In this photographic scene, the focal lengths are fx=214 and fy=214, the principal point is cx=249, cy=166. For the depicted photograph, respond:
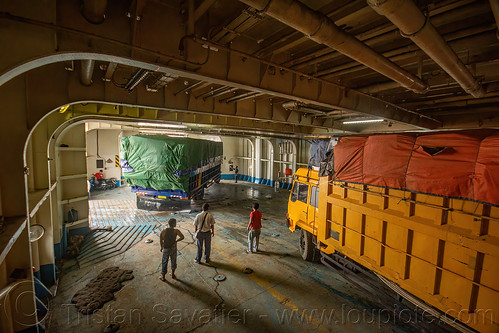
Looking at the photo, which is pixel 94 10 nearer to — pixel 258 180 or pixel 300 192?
pixel 300 192

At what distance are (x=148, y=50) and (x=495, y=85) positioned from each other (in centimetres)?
839

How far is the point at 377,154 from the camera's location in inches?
164

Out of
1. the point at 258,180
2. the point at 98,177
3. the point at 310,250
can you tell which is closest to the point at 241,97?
the point at 310,250

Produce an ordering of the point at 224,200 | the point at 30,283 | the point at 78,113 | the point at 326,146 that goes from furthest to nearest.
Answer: the point at 224,200, the point at 78,113, the point at 326,146, the point at 30,283

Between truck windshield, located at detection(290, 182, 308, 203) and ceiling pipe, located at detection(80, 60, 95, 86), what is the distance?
623cm

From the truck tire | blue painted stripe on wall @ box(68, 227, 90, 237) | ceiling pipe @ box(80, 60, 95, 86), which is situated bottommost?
blue painted stripe on wall @ box(68, 227, 90, 237)

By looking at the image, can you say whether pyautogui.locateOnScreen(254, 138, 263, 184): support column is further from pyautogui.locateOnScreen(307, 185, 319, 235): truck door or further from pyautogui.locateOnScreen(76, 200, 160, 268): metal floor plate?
pyautogui.locateOnScreen(307, 185, 319, 235): truck door

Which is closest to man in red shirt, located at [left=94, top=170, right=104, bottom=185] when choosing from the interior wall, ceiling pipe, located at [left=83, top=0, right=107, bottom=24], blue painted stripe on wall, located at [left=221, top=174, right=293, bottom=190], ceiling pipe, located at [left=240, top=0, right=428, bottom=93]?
the interior wall

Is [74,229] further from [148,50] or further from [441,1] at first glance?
[441,1]

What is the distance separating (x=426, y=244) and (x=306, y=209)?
11.6 ft

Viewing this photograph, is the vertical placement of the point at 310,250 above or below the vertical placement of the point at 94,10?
below

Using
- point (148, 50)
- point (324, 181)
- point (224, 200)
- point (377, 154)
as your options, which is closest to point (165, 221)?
point (224, 200)

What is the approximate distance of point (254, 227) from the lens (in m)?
7.37

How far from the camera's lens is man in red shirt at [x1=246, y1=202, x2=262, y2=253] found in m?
7.30
